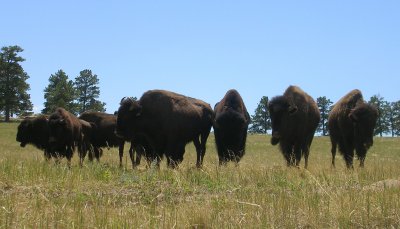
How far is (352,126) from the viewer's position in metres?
14.7

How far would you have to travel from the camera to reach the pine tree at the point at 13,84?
249 ft

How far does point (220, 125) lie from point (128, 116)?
3227 mm

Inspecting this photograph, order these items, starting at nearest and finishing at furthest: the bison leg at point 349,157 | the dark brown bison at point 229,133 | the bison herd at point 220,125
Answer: the dark brown bison at point 229,133 → the bison herd at point 220,125 → the bison leg at point 349,157

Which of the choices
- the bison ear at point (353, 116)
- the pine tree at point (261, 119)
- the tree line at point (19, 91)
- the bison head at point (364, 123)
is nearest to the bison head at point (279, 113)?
the bison ear at point (353, 116)

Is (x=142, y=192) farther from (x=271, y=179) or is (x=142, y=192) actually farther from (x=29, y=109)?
(x=29, y=109)

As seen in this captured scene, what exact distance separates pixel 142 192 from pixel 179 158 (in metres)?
6.83

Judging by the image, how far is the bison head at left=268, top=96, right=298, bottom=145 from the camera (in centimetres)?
1359

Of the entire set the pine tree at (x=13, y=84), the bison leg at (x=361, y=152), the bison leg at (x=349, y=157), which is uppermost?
the pine tree at (x=13, y=84)

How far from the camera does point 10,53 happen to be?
265 feet

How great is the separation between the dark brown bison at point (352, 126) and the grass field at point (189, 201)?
162 inches

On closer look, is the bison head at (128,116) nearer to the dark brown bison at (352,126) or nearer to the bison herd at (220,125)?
the bison herd at (220,125)

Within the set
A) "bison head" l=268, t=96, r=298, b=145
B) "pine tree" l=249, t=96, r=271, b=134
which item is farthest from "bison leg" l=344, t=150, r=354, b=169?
"pine tree" l=249, t=96, r=271, b=134

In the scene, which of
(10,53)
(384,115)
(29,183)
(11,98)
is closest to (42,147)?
(29,183)

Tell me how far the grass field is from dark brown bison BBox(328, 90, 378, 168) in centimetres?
410
